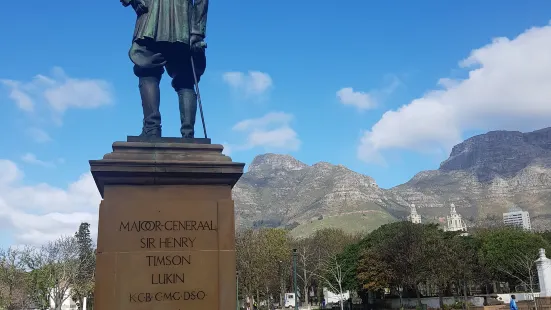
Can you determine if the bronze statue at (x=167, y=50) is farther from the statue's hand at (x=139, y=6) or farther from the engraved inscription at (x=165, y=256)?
the engraved inscription at (x=165, y=256)

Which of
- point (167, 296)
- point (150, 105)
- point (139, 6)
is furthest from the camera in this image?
point (139, 6)

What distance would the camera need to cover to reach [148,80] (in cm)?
817

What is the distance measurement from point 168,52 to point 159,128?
1.32 m

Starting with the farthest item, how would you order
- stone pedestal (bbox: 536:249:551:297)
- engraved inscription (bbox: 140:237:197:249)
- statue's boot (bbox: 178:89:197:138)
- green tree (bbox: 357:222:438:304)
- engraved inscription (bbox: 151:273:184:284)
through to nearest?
green tree (bbox: 357:222:438:304)
stone pedestal (bbox: 536:249:551:297)
statue's boot (bbox: 178:89:197:138)
engraved inscription (bbox: 140:237:197:249)
engraved inscription (bbox: 151:273:184:284)

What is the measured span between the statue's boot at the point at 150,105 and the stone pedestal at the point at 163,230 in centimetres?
60

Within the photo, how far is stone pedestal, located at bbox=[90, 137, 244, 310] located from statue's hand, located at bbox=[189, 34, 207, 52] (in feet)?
6.35

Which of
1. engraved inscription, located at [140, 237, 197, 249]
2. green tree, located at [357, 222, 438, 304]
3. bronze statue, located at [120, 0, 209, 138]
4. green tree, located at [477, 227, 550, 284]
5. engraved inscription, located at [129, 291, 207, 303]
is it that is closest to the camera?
engraved inscription, located at [129, 291, 207, 303]

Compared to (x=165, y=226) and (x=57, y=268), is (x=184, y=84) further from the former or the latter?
(x=57, y=268)

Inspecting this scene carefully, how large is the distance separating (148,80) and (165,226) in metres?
2.54

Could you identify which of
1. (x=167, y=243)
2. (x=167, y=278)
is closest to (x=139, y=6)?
(x=167, y=243)

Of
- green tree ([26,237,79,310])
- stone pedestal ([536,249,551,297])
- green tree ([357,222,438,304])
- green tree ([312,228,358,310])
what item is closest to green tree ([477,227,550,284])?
green tree ([357,222,438,304])

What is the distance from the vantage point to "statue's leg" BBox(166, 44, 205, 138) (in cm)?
837

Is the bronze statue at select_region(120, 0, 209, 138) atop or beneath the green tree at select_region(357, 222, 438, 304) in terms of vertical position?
atop

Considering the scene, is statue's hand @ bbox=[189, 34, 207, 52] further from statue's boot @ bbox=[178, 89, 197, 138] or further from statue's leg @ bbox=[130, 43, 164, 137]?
statue's boot @ bbox=[178, 89, 197, 138]
